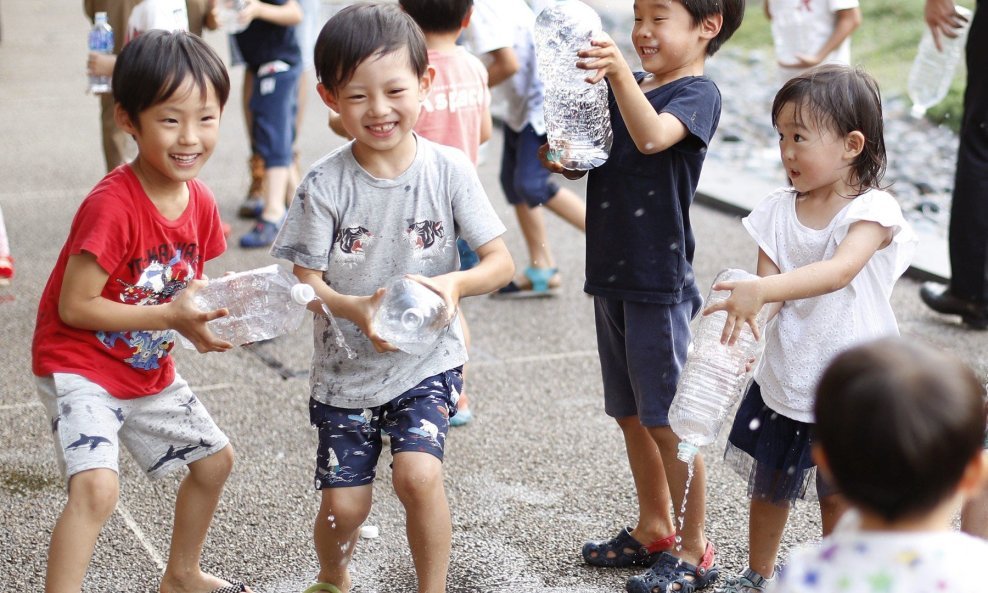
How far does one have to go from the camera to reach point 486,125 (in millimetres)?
4750

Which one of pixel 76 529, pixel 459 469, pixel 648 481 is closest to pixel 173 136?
pixel 76 529

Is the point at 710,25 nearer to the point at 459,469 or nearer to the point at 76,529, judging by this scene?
the point at 459,469

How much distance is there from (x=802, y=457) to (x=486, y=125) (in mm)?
2122

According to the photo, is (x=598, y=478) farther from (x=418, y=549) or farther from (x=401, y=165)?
(x=401, y=165)

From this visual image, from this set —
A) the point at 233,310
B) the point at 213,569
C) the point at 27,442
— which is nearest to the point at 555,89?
the point at 233,310

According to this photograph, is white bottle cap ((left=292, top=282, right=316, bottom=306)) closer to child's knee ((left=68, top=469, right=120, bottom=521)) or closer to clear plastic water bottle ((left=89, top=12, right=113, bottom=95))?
child's knee ((left=68, top=469, right=120, bottom=521))

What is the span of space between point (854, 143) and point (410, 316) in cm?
124

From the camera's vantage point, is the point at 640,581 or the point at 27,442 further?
the point at 27,442

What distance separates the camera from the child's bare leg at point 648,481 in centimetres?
357

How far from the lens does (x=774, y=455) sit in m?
3.19

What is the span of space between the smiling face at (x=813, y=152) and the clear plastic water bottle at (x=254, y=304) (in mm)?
1347

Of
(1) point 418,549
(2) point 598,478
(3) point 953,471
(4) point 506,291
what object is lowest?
(4) point 506,291

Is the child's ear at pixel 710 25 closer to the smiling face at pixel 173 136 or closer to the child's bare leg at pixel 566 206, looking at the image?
the smiling face at pixel 173 136

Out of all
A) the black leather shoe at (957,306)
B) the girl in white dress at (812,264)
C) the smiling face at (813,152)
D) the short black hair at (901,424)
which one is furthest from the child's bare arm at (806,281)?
the black leather shoe at (957,306)
